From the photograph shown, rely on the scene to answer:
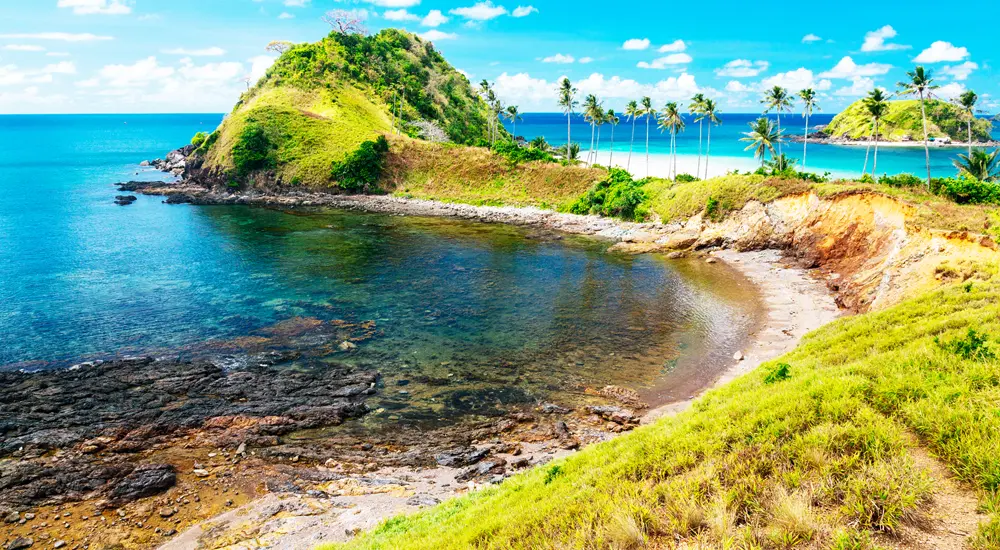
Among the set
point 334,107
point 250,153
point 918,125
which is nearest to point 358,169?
point 250,153

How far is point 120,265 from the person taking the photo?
57812mm

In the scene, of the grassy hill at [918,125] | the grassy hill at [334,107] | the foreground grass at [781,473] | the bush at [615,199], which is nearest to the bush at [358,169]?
the grassy hill at [334,107]

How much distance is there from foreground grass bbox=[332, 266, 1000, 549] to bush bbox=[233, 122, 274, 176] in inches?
4080

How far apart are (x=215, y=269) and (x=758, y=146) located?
72.7m

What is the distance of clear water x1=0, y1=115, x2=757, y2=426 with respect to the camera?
112 feet

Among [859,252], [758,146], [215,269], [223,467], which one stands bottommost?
[223,467]

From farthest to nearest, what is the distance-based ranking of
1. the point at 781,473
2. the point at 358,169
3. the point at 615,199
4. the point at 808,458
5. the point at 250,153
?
the point at 250,153 → the point at 358,169 → the point at 615,199 → the point at 808,458 → the point at 781,473

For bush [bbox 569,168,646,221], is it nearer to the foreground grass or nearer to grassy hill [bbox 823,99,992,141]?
the foreground grass

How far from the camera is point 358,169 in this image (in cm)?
10400

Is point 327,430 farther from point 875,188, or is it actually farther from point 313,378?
point 875,188

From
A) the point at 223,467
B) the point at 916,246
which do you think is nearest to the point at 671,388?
the point at 223,467

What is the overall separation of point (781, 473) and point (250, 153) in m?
113

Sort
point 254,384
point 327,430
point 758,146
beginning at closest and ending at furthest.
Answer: point 327,430
point 254,384
point 758,146

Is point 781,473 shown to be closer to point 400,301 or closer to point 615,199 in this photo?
point 400,301
